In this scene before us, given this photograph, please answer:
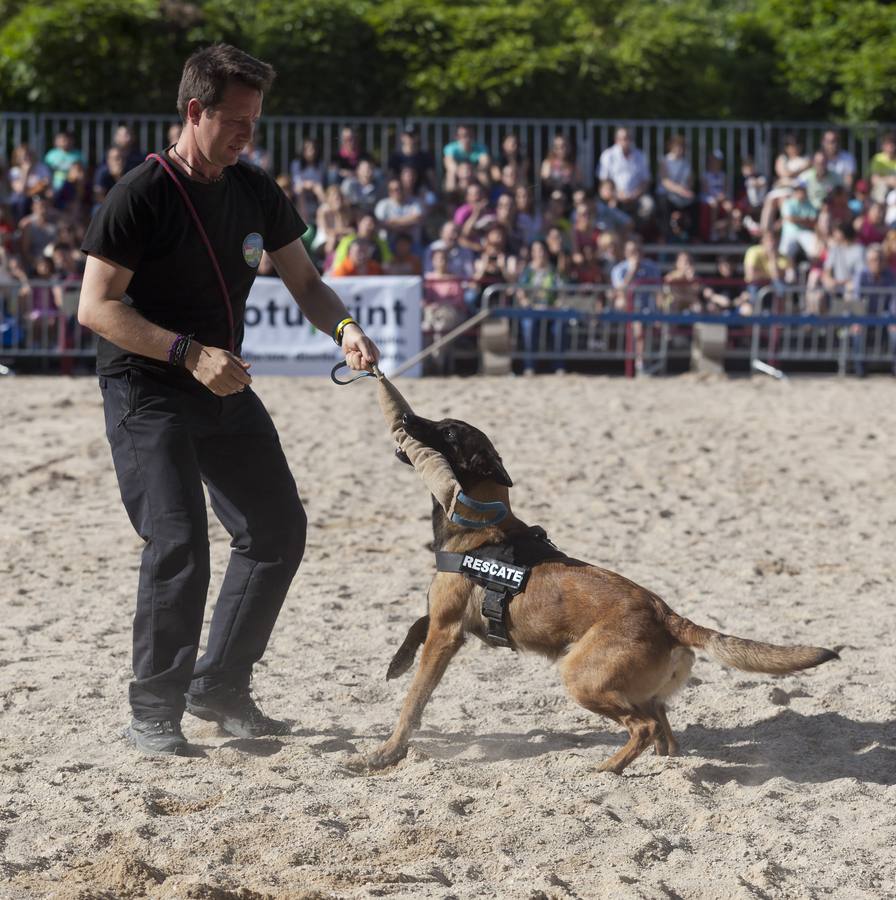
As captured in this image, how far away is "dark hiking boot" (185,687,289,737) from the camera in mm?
4730

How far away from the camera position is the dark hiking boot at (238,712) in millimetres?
4730

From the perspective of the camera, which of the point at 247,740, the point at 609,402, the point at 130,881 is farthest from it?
the point at 609,402

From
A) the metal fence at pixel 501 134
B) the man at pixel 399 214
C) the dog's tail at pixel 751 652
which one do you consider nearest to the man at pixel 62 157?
the metal fence at pixel 501 134

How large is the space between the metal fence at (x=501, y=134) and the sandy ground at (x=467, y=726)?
29.0 feet

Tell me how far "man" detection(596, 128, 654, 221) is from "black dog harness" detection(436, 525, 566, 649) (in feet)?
43.1

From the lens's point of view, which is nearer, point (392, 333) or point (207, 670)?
point (207, 670)

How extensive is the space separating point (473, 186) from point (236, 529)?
1181cm

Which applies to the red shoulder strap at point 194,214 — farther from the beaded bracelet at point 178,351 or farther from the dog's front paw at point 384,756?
the dog's front paw at point 384,756

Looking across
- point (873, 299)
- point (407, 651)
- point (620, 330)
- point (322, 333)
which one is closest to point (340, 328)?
point (407, 651)

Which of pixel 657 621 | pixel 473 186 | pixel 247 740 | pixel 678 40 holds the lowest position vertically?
pixel 247 740

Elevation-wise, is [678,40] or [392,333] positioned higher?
[678,40]

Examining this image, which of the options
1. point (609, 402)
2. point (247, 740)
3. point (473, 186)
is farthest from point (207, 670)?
point (473, 186)

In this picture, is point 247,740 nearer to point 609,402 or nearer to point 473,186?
point 609,402

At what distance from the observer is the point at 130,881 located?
349 cm
